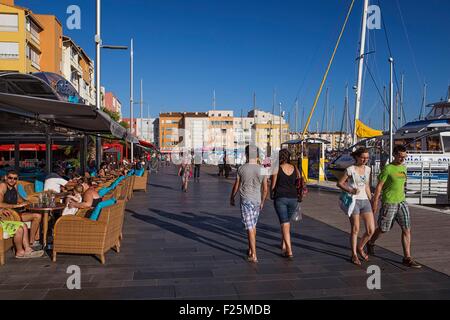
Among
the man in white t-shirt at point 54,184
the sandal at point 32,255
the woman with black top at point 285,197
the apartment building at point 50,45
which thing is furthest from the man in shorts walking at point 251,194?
the apartment building at point 50,45

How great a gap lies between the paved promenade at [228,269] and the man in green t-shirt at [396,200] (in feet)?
1.39

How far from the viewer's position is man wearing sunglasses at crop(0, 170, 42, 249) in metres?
6.37

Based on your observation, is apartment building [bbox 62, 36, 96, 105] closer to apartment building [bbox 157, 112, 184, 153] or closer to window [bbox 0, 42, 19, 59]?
window [bbox 0, 42, 19, 59]

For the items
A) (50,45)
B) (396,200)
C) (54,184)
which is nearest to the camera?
(396,200)

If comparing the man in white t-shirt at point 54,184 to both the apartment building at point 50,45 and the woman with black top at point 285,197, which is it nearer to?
the woman with black top at point 285,197

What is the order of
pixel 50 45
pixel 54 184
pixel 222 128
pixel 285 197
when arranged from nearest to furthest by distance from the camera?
1. pixel 285 197
2. pixel 54 184
3. pixel 50 45
4. pixel 222 128

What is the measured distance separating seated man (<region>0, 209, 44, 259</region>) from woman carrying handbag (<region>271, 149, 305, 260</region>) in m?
3.48

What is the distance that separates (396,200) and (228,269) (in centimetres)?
248

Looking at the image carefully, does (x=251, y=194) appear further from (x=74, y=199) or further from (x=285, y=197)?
(x=74, y=199)

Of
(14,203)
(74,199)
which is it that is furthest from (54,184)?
(74,199)

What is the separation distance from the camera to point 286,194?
236 inches

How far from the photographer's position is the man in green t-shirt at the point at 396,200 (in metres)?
5.70

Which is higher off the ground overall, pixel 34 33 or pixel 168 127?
pixel 34 33

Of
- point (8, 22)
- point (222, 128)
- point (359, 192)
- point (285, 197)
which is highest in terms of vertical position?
point (8, 22)
